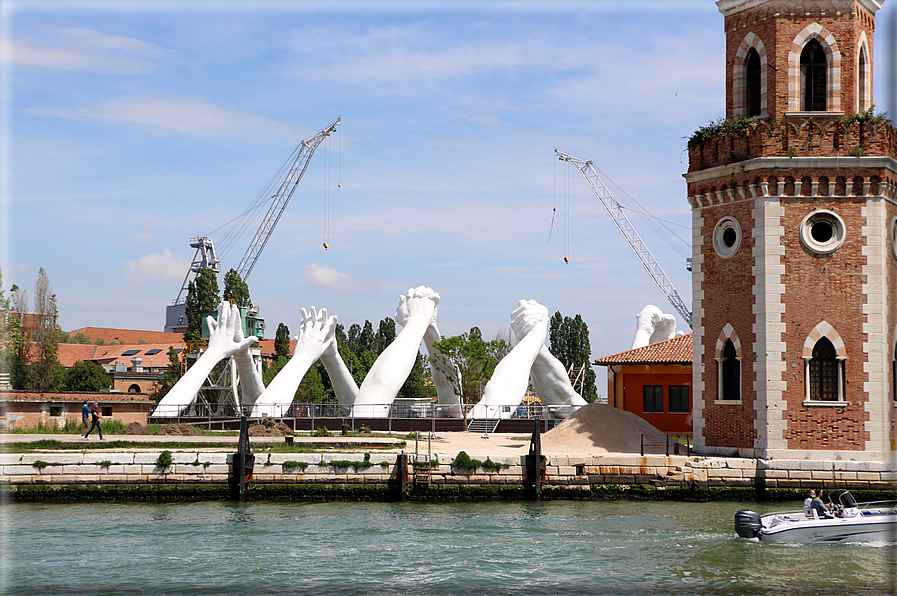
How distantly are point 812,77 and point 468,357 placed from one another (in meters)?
24.1

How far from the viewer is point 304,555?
17766mm

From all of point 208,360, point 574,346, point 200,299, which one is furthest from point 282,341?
point 208,360

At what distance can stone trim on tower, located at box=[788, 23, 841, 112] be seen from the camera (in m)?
23.8

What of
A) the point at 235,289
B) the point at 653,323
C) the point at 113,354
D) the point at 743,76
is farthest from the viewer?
the point at 113,354

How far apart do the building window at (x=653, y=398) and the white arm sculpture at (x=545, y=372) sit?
5823 mm

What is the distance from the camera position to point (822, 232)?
77.1 feet

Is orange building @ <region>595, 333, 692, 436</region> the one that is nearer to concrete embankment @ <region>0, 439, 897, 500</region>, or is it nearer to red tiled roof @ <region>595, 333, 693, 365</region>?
red tiled roof @ <region>595, 333, 693, 365</region>

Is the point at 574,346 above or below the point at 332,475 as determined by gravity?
above

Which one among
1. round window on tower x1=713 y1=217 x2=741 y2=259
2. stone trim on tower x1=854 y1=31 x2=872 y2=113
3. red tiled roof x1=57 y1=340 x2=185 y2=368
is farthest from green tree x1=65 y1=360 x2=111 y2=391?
stone trim on tower x1=854 y1=31 x2=872 y2=113

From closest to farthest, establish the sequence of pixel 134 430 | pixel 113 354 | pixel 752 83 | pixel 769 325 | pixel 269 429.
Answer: pixel 769 325 → pixel 752 83 → pixel 134 430 → pixel 269 429 → pixel 113 354

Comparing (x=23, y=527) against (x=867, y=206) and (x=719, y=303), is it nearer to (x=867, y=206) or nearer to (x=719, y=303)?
(x=719, y=303)

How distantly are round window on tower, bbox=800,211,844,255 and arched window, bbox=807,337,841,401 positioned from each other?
249 centimetres

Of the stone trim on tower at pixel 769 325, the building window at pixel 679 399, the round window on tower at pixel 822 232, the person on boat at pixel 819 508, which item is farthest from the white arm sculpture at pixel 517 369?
the person on boat at pixel 819 508

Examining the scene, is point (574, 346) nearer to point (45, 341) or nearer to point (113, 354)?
point (45, 341)
